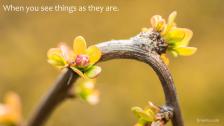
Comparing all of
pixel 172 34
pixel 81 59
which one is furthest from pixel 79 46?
pixel 172 34

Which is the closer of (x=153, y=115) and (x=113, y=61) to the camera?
(x=153, y=115)

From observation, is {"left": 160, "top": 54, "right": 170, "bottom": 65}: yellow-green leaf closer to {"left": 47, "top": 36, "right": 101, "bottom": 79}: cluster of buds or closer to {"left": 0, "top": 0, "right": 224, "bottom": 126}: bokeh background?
{"left": 47, "top": 36, "right": 101, "bottom": 79}: cluster of buds

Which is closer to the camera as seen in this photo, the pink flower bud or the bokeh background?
the pink flower bud

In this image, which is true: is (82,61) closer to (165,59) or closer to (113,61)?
(165,59)

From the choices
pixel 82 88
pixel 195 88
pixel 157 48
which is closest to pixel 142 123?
pixel 157 48

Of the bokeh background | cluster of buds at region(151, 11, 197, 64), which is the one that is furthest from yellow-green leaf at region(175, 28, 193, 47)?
the bokeh background

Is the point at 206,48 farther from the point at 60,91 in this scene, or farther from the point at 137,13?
the point at 60,91

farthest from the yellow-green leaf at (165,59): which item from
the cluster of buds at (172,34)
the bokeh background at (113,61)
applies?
the bokeh background at (113,61)
